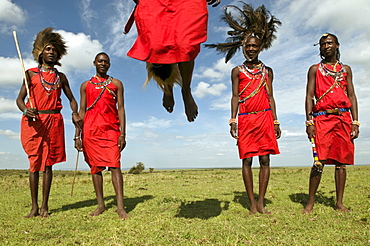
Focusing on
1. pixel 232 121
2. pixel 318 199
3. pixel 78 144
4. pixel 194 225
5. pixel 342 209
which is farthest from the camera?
pixel 318 199

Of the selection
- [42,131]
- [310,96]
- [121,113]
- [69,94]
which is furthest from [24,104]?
[310,96]

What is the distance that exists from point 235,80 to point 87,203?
4170mm

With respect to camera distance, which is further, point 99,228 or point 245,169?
point 245,169

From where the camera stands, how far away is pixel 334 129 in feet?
17.5

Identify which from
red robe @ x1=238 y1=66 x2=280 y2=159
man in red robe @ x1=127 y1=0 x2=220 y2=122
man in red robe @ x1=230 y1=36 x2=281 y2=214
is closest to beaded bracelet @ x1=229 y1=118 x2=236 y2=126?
man in red robe @ x1=230 y1=36 x2=281 y2=214

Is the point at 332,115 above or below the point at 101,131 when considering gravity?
above

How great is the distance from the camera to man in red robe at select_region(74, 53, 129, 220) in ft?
17.9

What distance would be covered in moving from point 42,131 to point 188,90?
2.81 meters

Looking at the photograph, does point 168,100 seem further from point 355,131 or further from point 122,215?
point 355,131

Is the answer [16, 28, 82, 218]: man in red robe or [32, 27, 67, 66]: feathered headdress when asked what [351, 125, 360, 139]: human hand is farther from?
[32, 27, 67, 66]: feathered headdress

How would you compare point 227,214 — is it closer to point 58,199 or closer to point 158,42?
point 158,42

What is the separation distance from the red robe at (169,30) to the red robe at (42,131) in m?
2.78

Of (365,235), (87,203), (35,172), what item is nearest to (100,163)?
(35,172)

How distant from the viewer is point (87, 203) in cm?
680
